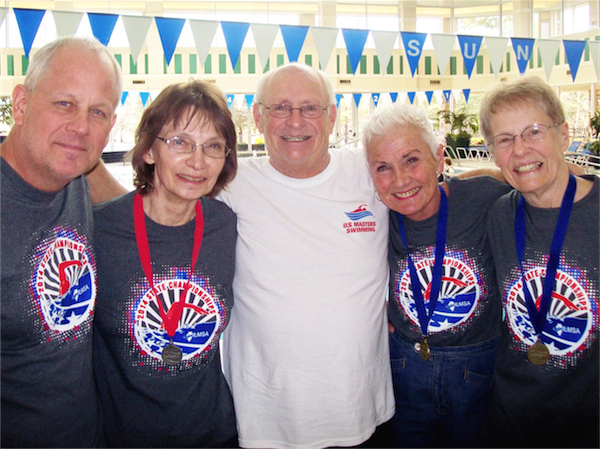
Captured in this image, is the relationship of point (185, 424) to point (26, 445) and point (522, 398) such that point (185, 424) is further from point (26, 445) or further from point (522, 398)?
point (522, 398)

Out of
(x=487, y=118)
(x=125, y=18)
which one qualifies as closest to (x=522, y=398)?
(x=487, y=118)

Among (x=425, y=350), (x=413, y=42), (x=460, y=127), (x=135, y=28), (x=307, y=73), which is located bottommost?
(x=425, y=350)

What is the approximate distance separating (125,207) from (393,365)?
1374mm

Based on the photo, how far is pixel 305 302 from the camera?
1791 millimetres

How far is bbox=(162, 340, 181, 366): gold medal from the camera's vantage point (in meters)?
1.61

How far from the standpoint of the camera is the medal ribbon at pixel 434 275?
6.03ft

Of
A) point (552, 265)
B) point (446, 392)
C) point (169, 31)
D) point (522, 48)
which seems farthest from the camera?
point (522, 48)

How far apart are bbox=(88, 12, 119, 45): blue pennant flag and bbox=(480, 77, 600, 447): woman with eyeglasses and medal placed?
14.6 ft

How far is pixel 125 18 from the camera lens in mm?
4891

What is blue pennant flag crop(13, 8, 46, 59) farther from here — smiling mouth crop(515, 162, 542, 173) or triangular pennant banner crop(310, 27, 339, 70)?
smiling mouth crop(515, 162, 542, 173)

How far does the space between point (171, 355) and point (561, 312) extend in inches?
56.4

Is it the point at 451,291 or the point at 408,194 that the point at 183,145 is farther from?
the point at 451,291

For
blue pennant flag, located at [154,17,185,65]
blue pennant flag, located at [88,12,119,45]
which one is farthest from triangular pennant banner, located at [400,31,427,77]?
blue pennant flag, located at [88,12,119,45]

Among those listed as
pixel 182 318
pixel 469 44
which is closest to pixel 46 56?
pixel 182 318
